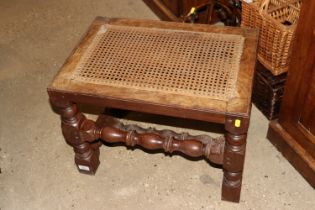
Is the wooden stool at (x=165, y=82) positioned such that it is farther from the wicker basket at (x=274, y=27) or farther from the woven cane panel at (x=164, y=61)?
the wicker basket at (x=274, y=27)

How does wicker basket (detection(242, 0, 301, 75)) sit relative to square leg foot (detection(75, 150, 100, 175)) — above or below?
above

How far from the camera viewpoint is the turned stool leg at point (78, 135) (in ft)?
4.50

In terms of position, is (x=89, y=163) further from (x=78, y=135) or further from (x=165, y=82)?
(x=165, y=82)

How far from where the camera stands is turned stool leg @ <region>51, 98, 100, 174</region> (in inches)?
53.9

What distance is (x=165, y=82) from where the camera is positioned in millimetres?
1246

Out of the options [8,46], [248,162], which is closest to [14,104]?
[8,46]

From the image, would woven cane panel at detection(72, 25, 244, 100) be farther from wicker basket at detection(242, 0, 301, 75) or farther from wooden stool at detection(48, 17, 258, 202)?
wicker basket at detection(242, 0, 301, 75)

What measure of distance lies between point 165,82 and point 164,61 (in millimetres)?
113

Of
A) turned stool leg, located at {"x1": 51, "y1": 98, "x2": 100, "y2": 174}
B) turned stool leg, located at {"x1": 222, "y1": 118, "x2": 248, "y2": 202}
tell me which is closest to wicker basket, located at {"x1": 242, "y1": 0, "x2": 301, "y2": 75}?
turned stool leg, located at {"x1": 222, "y1": 118, "x2": 248, "y2": 202}

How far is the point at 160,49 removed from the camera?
138cm

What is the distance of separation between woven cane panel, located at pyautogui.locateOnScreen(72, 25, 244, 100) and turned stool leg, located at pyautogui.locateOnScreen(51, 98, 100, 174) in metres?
0.13

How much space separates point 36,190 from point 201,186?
0.70 m

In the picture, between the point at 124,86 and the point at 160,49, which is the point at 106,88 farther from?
the point at 160,49

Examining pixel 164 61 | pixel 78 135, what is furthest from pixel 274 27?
pixel 78 135
